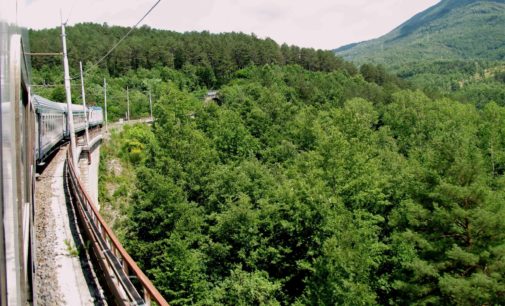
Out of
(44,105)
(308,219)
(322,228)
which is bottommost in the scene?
(322,228)

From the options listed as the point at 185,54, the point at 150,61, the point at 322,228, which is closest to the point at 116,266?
the point at 322,228

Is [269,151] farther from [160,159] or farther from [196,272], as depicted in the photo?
[196,272]

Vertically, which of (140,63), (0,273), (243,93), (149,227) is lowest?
(149,227)

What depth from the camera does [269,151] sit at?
45.7 m

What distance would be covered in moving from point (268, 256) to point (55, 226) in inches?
642

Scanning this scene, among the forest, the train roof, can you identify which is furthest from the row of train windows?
the forest

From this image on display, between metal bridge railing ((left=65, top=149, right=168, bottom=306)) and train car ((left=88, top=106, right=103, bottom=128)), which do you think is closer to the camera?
metal bridge railing ((left=65, top=149, right=168, bottom=306))

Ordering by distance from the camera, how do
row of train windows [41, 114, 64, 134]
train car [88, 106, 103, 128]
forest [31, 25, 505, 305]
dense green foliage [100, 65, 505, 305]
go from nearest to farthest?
row of train windows [41, 114, 64, 134]
dense green foliage [100, 65, 505, 305]
forest [31, 25, 505, 305]
train car [88, 106, 103, 128]

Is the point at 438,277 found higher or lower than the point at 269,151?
lower

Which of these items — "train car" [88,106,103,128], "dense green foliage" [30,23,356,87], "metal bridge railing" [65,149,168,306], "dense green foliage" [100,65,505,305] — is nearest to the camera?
"metal bridge railing" [65,149,168,306]

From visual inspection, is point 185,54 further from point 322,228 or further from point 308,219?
point 322,228

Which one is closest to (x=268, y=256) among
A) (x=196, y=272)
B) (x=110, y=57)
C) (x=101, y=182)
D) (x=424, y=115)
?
(x=196, y=272)

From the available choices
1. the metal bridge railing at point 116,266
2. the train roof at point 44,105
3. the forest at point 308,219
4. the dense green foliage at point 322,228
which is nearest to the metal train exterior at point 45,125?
the train roof at point 44,105

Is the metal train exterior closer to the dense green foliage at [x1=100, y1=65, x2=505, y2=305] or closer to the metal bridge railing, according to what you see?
the metal bridge railing
